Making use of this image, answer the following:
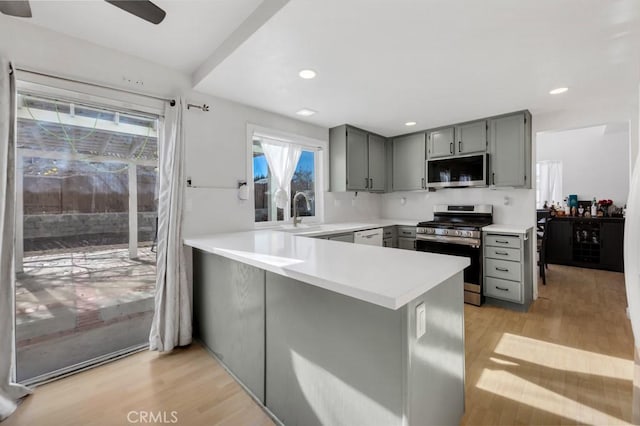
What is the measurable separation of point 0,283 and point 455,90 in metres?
3.69

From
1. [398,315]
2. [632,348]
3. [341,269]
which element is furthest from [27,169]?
[632,348]

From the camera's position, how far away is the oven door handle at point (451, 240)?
3.10 m

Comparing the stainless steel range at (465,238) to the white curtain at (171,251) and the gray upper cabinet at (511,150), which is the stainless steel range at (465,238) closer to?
the gray upper cabinet at (511,150)

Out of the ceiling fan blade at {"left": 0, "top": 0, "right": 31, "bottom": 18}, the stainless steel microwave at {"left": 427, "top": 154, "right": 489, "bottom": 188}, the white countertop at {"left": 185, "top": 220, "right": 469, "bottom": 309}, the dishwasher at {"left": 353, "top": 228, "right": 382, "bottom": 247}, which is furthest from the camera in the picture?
the stainless steel microwave at {"left": 427, "top": 154, "right": 489, "bottom": 188}

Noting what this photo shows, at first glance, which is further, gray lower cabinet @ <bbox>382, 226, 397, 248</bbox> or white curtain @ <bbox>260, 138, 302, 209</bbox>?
gray lower cabinet @ <bbox>382, 226, 397, 248</bbox>

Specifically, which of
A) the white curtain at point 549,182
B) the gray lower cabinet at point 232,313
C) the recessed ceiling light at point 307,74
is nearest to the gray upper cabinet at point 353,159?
the recessed ceiling light at point 307,74

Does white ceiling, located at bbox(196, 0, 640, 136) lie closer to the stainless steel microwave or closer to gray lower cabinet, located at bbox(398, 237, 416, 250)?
the stainless steel microwave

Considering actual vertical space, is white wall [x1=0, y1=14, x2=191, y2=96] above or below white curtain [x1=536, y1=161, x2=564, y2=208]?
above

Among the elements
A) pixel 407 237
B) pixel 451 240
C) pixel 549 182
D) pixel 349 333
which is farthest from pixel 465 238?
pixel 549 182

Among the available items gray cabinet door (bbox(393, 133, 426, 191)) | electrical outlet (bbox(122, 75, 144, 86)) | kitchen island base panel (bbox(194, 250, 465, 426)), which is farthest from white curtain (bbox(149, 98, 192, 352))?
gray cabinet door (bbox(393, 133, 426, 191))

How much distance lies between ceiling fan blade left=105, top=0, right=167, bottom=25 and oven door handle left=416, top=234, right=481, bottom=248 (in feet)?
10.8

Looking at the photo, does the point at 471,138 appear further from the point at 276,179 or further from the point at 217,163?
the point at 217,163

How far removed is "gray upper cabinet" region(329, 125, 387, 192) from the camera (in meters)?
3.68

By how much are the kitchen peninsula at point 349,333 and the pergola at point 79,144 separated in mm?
1159
